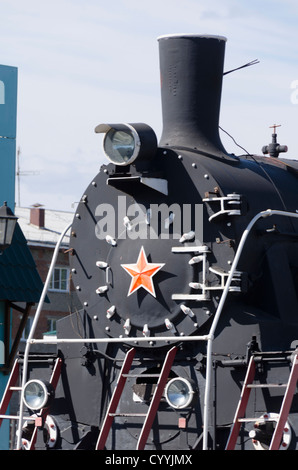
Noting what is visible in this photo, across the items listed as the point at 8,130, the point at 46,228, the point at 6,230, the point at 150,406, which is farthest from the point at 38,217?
the point at 150,406

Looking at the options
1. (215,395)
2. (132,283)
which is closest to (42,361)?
(132,283)

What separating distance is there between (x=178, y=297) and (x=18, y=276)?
5.76 meters

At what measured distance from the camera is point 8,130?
15750 millimetres

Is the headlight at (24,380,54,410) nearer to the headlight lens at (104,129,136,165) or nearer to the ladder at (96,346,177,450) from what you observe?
the ladder at (96,346,177,450)

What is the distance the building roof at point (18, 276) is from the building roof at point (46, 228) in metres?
27.0

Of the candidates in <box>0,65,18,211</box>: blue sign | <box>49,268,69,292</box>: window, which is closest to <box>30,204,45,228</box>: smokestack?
<box>49,268,69,292</box>: window

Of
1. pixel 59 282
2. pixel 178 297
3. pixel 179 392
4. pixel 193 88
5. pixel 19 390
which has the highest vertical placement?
pixel 193 88

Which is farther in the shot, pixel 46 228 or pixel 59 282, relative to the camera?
pixel 46 228

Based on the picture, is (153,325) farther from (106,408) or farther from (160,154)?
(160,154)

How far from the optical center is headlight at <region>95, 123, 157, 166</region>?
9.37 meters

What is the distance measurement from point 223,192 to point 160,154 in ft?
2.84

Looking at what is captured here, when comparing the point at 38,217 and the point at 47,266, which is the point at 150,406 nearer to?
the point at 47,266

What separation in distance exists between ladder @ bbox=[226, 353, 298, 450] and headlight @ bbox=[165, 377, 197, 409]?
0.45 metres

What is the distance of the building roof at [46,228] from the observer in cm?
4609
